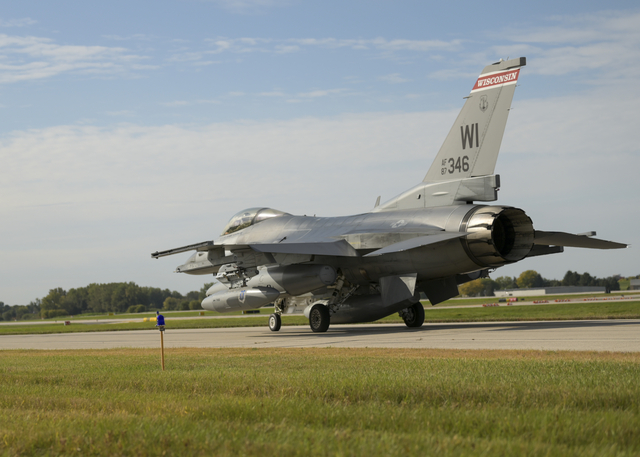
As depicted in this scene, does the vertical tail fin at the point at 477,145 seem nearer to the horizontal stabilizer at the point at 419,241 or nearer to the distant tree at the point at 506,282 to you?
the horizontal stabilizer at the point at 419,241

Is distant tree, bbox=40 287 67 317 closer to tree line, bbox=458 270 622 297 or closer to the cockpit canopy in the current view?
tree line, bbox=458 270 622 297

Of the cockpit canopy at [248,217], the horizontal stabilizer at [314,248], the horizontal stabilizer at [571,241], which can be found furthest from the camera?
the cockpit canopy at [248,217]

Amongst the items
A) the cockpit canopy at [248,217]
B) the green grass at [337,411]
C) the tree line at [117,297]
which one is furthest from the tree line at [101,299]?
the green grass at [337,411]

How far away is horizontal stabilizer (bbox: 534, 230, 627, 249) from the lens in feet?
59.5

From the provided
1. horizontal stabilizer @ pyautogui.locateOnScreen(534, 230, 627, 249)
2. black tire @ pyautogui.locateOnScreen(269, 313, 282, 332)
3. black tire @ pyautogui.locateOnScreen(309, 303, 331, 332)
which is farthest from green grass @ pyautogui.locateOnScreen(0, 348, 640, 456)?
black tire @ pyautogui.locateOnScreen(269, 313, 282, 332)

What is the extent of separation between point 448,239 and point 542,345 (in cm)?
484

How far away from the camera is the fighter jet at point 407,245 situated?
1695cm

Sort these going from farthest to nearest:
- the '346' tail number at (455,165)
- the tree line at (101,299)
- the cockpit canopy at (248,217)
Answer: the tree line at (101,299), the cockpit canopy at (248,217), the '346' tail number at (455,165)

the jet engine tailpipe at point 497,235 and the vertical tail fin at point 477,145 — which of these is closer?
the jet engine tailpipe at point 497,235

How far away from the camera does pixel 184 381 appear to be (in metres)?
7.31

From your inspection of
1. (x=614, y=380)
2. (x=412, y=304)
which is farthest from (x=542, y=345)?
(x=412, y=304)

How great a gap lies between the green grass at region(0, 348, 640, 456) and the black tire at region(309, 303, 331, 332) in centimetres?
1158

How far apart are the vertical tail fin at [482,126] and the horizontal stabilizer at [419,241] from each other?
2253mm

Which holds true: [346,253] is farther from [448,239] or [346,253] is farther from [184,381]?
[184,381]
